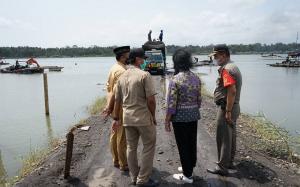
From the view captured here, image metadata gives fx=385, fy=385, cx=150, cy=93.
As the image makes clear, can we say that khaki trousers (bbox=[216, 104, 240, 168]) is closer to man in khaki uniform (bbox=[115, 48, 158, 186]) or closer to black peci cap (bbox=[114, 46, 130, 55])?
man in khaki uniform (bbox=[115, 48, 158, 186])

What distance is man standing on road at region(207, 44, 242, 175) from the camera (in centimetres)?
573

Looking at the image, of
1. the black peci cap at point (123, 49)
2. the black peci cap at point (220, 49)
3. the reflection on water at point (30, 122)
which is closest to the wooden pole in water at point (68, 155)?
the black peci cap at point (123, 49)

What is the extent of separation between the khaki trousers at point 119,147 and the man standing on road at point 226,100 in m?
1.40

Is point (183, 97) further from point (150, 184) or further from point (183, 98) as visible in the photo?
point (150, 184)

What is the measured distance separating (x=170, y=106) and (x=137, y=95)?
49 centimetres

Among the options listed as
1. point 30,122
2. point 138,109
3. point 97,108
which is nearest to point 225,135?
point 138,109

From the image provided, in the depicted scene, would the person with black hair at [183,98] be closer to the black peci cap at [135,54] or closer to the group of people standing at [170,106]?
the group of people standing at [170,106]

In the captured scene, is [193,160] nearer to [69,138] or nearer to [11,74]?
[69,138]

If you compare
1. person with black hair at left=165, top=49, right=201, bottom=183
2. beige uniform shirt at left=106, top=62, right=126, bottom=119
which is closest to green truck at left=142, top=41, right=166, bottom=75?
beige uniform shirt at left=106, top=62, right=126, bottom=119

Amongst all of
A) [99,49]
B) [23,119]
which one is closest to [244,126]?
[23,119]

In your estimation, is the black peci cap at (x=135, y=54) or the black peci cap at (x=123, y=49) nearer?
the black peci cap at (x=135, y=54)

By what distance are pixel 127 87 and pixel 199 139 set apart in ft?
12.2

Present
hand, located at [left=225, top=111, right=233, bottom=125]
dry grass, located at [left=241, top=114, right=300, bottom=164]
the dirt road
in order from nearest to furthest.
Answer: hand, located at [left=225, top=111, right=233, bottom=125] → the dirt road → dry grass, located at [left=241, top=114, right=300, bottom=164]

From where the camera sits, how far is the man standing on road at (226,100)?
5734 millimetres
